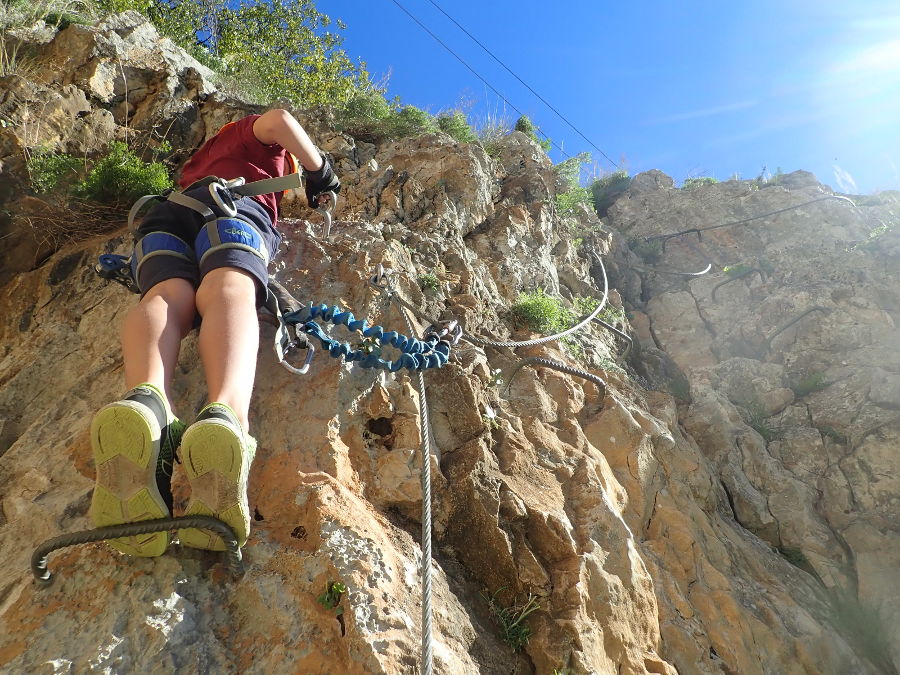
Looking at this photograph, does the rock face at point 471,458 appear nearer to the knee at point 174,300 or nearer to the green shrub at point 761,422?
the green shrub at point 761,422

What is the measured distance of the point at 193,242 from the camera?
2.75 metres

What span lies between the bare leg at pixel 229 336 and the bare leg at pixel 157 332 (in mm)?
90

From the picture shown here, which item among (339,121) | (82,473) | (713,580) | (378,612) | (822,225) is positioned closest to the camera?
(378,612)

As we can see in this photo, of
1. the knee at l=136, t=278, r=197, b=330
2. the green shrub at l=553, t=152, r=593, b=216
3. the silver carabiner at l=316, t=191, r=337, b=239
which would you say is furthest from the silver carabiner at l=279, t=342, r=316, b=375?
the green shrub at l=553, t=152, r=593, b=216

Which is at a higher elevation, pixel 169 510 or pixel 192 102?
pixel 192 102

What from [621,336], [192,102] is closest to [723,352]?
[621,336]

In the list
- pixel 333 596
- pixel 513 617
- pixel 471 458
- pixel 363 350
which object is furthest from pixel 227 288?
pixel 513 617

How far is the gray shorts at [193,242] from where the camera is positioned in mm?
2469

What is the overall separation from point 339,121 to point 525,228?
2394 mm

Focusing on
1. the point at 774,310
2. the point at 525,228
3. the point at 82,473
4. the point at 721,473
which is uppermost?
the point at 525,228

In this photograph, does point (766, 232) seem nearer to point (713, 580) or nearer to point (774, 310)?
point (774, 310)

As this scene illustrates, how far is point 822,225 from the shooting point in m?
8.07

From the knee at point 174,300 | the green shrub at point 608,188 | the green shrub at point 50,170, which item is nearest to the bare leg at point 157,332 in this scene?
the knee at point 174,300

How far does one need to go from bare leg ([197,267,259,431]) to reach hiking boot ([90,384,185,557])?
0.22m
